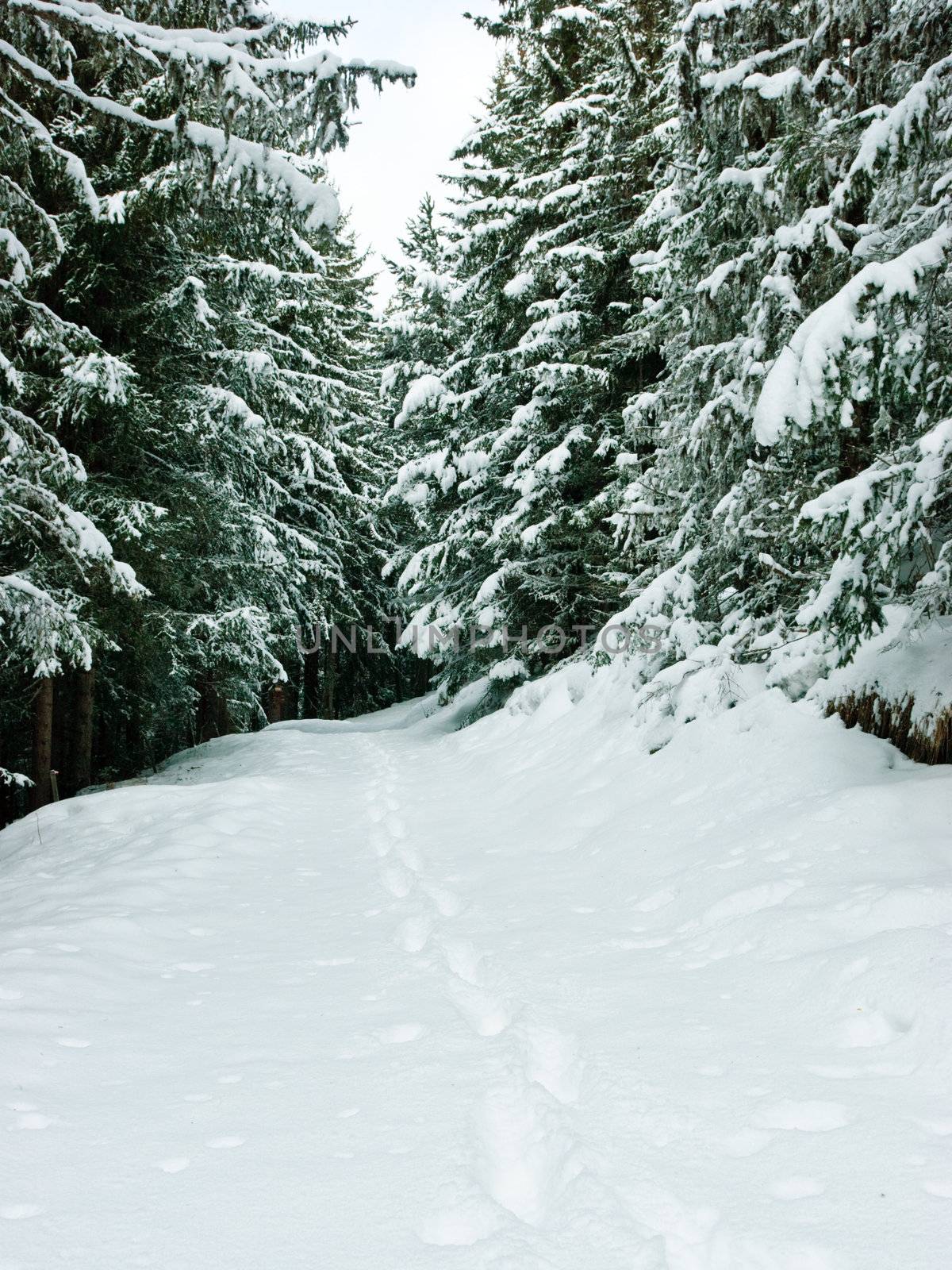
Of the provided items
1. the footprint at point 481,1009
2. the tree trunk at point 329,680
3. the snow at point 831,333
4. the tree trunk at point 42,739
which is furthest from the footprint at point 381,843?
the tree trunk at point 329,680

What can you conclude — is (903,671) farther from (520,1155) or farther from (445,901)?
(520,1155)

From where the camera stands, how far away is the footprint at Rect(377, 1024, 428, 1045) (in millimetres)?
3014

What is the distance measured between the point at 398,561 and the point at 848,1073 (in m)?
17.0

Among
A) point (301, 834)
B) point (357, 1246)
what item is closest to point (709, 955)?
point (357, 1246)

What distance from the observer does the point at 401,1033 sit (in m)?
3.07

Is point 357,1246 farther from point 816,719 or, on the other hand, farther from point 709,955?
point 816,719

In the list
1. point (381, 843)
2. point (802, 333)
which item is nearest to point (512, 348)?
point (381, 843)

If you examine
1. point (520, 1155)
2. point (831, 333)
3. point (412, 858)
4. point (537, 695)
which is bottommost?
point (520, 1155)

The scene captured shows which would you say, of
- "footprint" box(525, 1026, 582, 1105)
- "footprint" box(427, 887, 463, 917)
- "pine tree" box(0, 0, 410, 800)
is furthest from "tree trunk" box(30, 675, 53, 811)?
"footprint" box(525, 1026, 582, 1105)

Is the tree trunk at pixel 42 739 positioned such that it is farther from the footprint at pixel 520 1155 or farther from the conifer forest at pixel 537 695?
the footprint at pixel 520 1155

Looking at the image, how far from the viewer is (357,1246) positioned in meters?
1.92

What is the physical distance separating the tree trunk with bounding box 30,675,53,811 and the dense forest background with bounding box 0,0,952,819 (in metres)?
0.05

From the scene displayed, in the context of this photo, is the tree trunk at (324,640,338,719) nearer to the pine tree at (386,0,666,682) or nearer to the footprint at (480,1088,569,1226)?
the pine tree at (386,0,666,682)

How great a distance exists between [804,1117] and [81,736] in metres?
11.1
